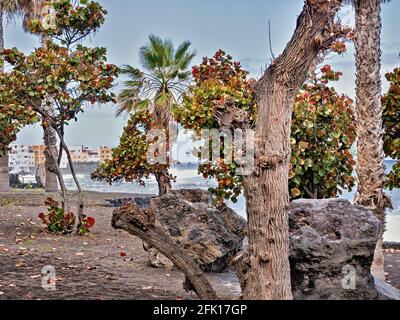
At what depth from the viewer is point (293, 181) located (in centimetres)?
886

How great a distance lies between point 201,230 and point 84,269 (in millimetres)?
1801

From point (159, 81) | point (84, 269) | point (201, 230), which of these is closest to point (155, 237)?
point (84, 269)

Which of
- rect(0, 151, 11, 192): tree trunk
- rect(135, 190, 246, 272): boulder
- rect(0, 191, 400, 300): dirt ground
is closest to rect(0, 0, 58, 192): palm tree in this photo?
rect(0, 151, 11, 192): tree trunk

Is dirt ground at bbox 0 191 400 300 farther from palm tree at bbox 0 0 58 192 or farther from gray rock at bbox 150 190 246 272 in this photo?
palm tree at bbox 0 0 58 192

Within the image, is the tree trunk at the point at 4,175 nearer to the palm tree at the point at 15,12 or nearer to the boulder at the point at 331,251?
the palm tree at the point at 15,12

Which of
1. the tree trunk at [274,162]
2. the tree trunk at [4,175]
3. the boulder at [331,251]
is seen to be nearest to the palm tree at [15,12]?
the tree trunk at [4,175]

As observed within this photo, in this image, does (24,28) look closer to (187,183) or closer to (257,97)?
(187,183)

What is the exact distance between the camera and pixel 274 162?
15.4 feet

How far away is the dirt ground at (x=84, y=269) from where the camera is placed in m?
6.49

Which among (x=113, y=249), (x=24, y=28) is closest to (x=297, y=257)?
(x=113, y=249)

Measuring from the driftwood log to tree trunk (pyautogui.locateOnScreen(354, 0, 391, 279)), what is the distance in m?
4.09

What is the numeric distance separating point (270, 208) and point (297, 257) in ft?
5.09

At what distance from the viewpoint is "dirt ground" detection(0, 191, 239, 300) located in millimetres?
6488

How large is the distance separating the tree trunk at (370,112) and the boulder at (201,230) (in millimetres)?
2014
